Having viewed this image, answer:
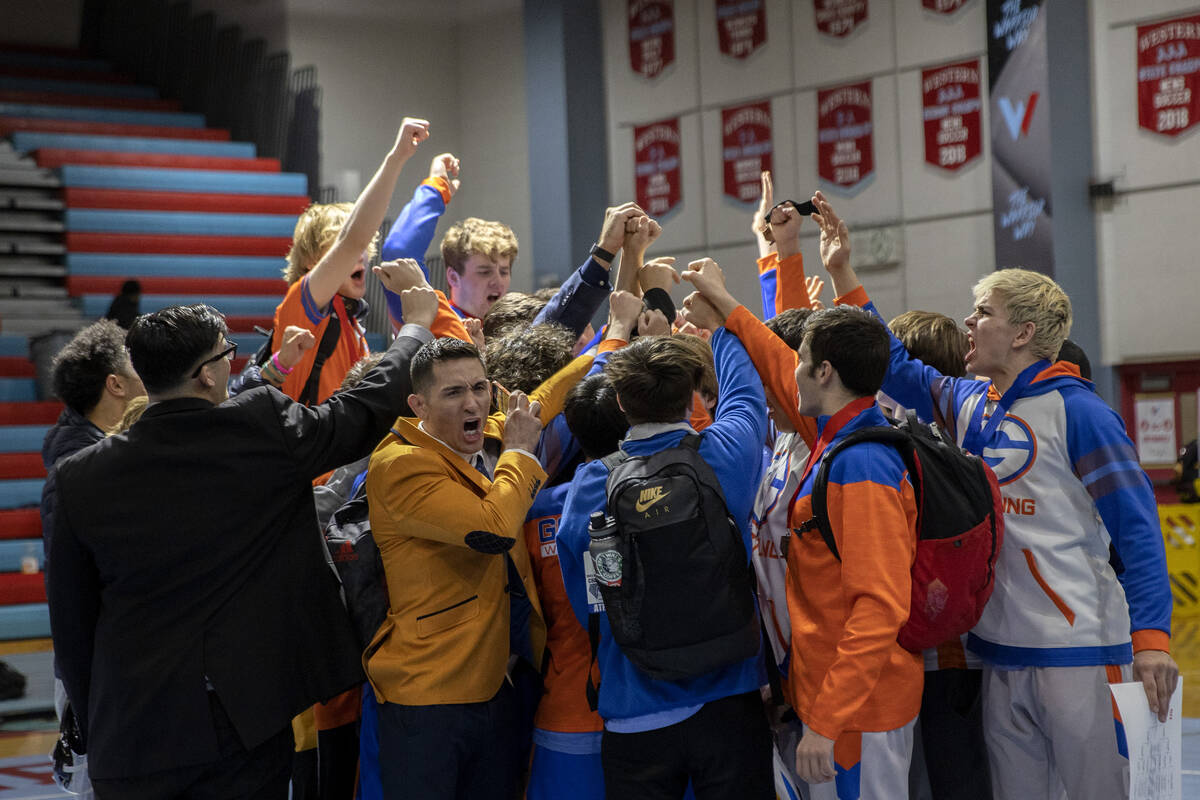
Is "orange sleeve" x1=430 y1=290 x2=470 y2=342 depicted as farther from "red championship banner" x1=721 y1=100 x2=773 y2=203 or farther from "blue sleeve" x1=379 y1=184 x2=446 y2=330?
"red championship banner" x1=721 y1=100 x2=773 y2=203

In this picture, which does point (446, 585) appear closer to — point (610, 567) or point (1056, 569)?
point (610, 567)

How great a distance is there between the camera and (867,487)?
2688mm

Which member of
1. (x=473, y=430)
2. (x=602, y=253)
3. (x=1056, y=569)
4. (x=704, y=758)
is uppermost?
(x=602, y=253)

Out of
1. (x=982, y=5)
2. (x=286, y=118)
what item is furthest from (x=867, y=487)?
(x=286, y=118)

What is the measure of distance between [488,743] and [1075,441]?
1653 millimetres

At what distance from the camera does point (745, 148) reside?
43.5 feet

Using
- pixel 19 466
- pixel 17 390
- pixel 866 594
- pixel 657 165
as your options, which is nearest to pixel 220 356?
pixel 866 594

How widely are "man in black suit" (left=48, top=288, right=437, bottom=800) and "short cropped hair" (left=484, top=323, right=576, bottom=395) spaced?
688 millimetres

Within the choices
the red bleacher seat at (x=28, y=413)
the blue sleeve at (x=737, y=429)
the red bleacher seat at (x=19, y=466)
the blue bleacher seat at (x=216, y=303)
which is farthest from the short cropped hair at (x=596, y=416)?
the blue bleacher seat at (x=216, y=303)

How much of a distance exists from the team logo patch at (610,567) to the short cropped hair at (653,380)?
338 mm

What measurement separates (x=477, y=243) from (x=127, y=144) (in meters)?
12.4

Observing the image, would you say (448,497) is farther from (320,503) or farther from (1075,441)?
(1075,441)

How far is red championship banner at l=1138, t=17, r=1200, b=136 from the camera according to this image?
9969 millimetres

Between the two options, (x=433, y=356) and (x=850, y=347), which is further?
(x=433, y=356)
